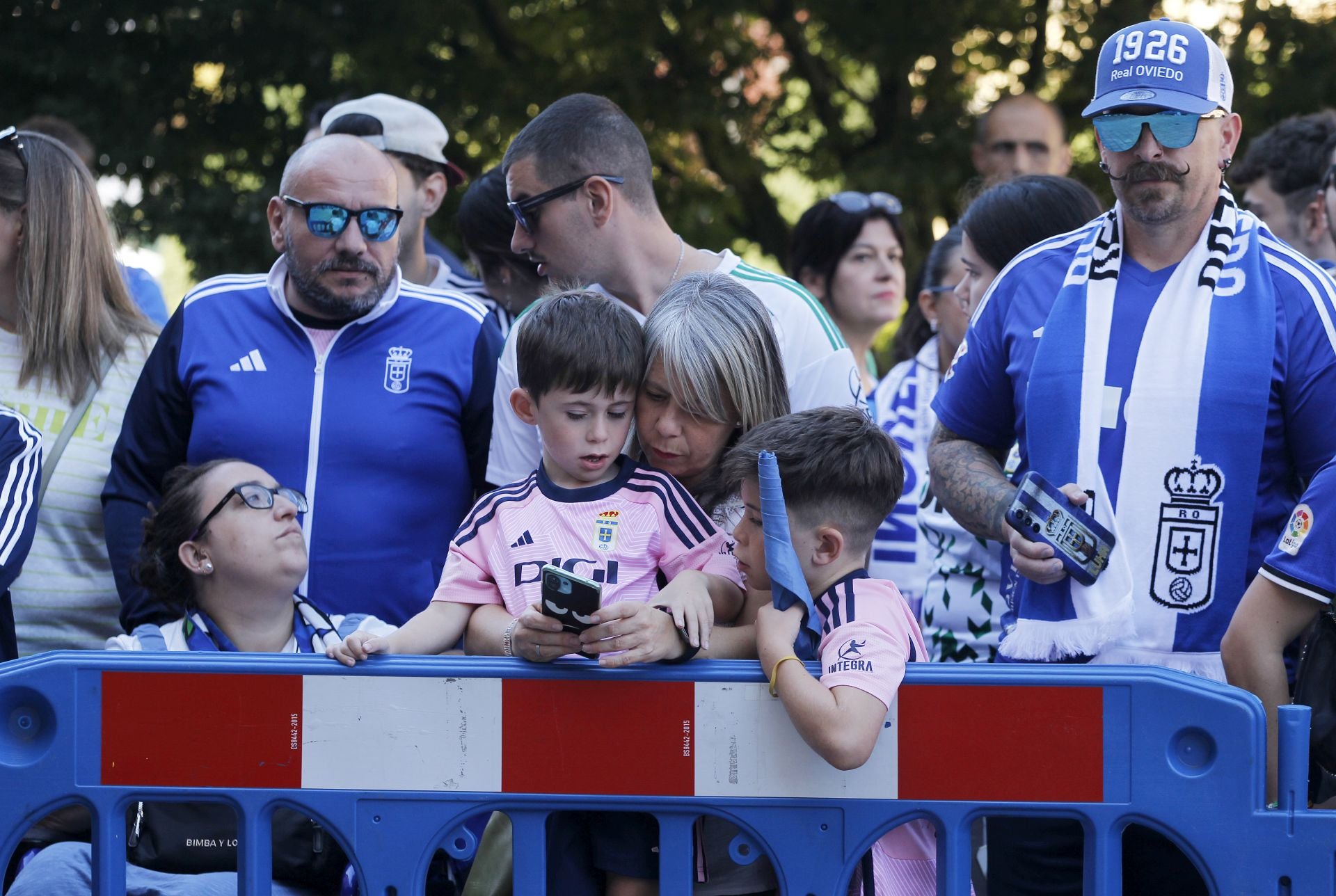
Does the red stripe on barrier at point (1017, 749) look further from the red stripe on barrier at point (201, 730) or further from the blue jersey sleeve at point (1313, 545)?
the red stripe on barrier at point (201, 730)

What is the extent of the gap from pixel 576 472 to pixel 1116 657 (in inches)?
44.1

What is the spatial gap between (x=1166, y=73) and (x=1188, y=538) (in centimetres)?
92

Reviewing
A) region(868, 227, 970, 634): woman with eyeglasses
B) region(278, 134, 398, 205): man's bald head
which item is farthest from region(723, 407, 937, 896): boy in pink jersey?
region(868, 227, 970, 634): woman with eyeglasses

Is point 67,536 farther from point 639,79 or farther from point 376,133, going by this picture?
point 639,79

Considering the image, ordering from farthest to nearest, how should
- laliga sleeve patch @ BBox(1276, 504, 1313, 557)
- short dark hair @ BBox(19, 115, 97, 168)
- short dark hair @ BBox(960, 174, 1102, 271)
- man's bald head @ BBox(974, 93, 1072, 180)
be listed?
man's bald head @ BBox(974, 93, 1072, 180)
short dark hair @ BBox(19, 115, 97, 168)
short dark hair @ BBox(960, 174, 1102, 271)
laliga sleeve patch @ BBox(1276, 504, 1313, 557)

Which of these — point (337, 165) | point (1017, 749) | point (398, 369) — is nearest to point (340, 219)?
point (337, 165)

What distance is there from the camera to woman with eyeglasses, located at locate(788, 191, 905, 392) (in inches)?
234

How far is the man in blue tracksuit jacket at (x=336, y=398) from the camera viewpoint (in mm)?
3717

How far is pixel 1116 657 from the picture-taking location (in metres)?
2.99

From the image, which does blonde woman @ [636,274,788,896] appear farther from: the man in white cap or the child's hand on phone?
the man in white cap

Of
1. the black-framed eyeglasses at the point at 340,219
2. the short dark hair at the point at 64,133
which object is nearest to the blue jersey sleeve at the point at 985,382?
the black-framed eyeglasses at the point at 340,219

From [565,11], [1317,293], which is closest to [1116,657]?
[1317,293]

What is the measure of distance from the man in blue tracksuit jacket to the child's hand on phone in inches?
44.2

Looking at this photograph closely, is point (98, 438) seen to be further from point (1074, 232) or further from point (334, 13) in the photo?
point (334, 13)
